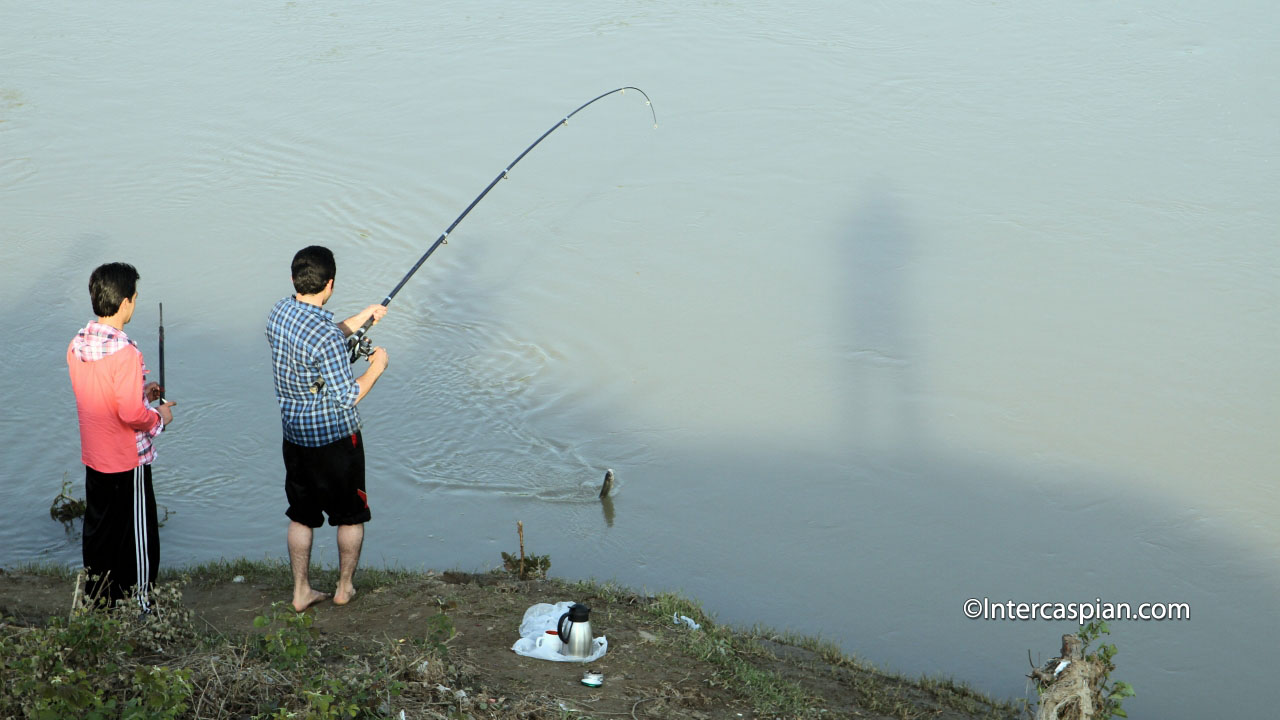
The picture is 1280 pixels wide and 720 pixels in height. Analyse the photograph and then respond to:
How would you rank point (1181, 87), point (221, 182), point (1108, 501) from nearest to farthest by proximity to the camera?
1. point (1108, 501)
2. point (221, 182)
3. point (1181, 87)

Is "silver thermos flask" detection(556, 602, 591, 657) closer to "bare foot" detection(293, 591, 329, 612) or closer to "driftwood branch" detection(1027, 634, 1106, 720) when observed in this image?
"bare foot" detection(293, 591, 329, 612)

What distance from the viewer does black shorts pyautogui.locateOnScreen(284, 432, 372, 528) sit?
416cm

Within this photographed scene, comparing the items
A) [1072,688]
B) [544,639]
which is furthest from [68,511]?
[1072,688]

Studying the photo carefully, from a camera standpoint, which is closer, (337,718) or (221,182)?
(337,718)

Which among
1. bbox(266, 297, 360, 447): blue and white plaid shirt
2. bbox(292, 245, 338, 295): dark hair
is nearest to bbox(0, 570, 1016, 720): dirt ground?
bbox(266, 297, 360, 447): blue and white plaid shirt

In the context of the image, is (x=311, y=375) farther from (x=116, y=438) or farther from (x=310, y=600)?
(x=310, y=600)

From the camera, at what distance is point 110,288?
386cm

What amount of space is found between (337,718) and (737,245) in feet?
21.3

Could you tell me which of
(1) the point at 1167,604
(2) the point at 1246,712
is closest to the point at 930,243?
(1) the point at 1167,604

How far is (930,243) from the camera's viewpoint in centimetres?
925

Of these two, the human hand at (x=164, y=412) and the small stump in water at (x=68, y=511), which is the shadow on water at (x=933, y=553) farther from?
the human hand at (x=164, y=412)

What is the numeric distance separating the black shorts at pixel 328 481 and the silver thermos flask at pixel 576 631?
84 centimetres

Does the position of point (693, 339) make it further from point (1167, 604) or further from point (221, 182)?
point (221, 182)

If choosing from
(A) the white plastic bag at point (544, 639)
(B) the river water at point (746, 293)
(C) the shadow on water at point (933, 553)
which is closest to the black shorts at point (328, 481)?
(A) the white plastic bag at point (544, 639)
